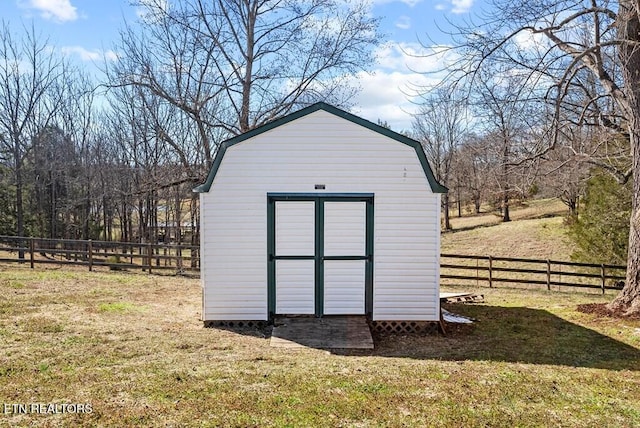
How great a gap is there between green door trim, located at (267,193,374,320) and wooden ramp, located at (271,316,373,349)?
30 centimetres

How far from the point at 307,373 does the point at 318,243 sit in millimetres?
2980

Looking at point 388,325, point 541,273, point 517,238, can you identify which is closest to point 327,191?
point 388,325

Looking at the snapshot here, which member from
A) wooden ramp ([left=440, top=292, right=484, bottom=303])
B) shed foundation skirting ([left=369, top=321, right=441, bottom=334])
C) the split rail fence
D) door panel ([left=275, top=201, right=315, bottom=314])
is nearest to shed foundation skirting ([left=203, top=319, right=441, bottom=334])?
shed foundation skirting ([left=369, top=321, right=441, bottom=334])

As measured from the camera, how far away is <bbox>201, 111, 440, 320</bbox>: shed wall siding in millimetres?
8016

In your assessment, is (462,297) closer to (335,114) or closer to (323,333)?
(323,333)

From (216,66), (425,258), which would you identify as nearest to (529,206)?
(216,66)

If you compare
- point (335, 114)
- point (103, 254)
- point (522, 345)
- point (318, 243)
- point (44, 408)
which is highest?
point (335, 114)

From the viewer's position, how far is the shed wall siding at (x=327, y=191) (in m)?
8.02

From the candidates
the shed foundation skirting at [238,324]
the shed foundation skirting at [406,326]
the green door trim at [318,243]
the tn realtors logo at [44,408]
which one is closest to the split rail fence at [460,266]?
the shed foundation skirting at [406,326]

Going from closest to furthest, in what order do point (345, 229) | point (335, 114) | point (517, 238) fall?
point (335, 114) → point (345, 229) → point (517, 238)

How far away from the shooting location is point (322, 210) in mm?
8109

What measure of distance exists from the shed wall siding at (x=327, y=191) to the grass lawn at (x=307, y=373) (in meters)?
0.78

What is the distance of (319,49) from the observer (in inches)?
649

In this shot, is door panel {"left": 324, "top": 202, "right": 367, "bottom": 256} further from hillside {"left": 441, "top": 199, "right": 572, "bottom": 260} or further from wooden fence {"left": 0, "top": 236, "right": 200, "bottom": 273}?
hillside {"left": 441, "top": 199, "right": 572, "bottom": 260}
